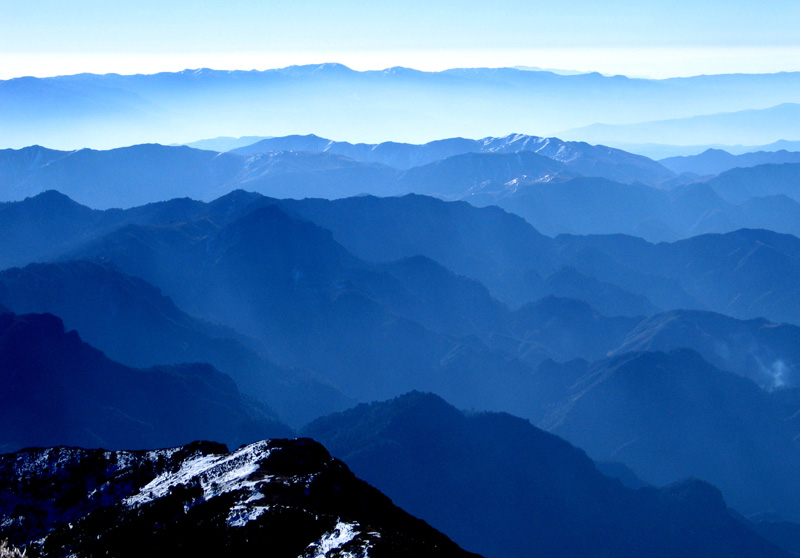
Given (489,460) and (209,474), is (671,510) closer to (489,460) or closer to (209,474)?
(489,460)

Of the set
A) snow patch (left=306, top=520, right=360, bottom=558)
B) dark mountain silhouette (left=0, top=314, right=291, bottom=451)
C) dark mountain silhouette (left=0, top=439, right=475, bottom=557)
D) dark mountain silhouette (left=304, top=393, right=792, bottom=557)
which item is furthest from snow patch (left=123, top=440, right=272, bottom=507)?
dark mountain silhouette (left=0, top=314, right=291, bottom=451)

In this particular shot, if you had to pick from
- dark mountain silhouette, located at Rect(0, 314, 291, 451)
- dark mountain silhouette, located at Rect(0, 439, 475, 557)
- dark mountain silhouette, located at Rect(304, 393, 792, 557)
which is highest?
dark mountain silhouette, located at Rect(0, 439, 475, 557)

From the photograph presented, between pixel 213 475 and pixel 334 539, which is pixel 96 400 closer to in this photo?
pixel 213 475

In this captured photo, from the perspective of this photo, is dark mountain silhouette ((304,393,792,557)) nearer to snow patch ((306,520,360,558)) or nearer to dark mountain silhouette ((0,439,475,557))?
dark mountain silhouette ((0,439,475,557))

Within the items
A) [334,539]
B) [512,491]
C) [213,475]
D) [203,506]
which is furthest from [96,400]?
[334,539]

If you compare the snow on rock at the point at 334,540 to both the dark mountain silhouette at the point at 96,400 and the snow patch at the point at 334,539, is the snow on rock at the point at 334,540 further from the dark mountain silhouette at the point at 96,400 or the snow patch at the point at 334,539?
the dark mountain silhouette at the point at 96,400

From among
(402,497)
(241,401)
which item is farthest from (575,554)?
(241,401)
